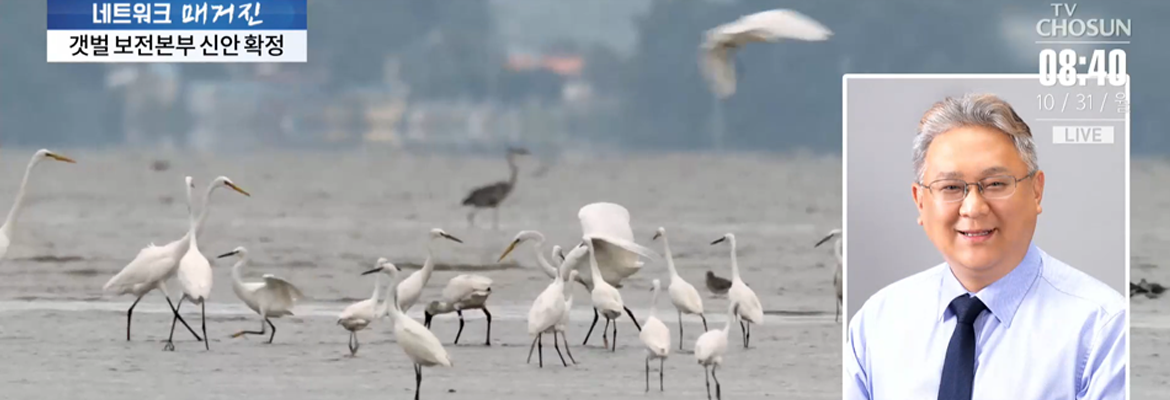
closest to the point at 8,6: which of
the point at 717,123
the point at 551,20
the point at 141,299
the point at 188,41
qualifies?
the point at 188,41

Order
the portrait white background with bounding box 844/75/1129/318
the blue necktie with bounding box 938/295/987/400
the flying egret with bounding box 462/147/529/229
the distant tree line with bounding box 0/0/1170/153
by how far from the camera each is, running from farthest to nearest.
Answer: the flying egret with bounding box 462/147/529/229 → the distant tree line with bounding box 0/0/1170/153 → the portrait white background with bounding box 844/75/1129/318 → the blue necktie with bounding box 938/295/987/400

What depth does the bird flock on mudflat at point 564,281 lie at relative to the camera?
10.3 feet

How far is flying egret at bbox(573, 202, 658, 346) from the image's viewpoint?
3158 millimetres

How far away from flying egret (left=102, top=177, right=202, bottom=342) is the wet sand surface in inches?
0.9

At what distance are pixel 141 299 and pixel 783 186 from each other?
5.33 ft

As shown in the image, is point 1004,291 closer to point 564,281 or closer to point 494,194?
point 564,281

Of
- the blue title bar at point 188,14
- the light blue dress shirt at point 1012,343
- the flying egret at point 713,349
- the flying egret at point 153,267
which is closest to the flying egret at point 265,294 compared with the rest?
the flying egret at point 153,267

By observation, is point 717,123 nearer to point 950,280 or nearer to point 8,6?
point 950,280

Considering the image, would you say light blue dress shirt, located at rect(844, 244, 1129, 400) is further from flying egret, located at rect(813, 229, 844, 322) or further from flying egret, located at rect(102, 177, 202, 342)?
flying egret, located at rect(102, 177, 202, 342)

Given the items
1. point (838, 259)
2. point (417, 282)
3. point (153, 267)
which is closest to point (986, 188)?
point (838, 259)

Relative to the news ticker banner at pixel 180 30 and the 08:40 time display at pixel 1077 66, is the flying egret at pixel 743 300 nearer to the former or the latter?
the 08:40 time display at pixel 1077 66

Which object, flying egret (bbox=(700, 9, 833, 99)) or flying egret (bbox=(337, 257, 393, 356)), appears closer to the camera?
flying egret (bbox=(700, 9, 833, 99))

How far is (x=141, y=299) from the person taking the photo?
329cm

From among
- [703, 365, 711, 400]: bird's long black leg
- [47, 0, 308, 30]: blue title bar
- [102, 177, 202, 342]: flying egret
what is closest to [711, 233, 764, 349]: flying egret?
[703, 365, 711, 400]: bird's long black leg
